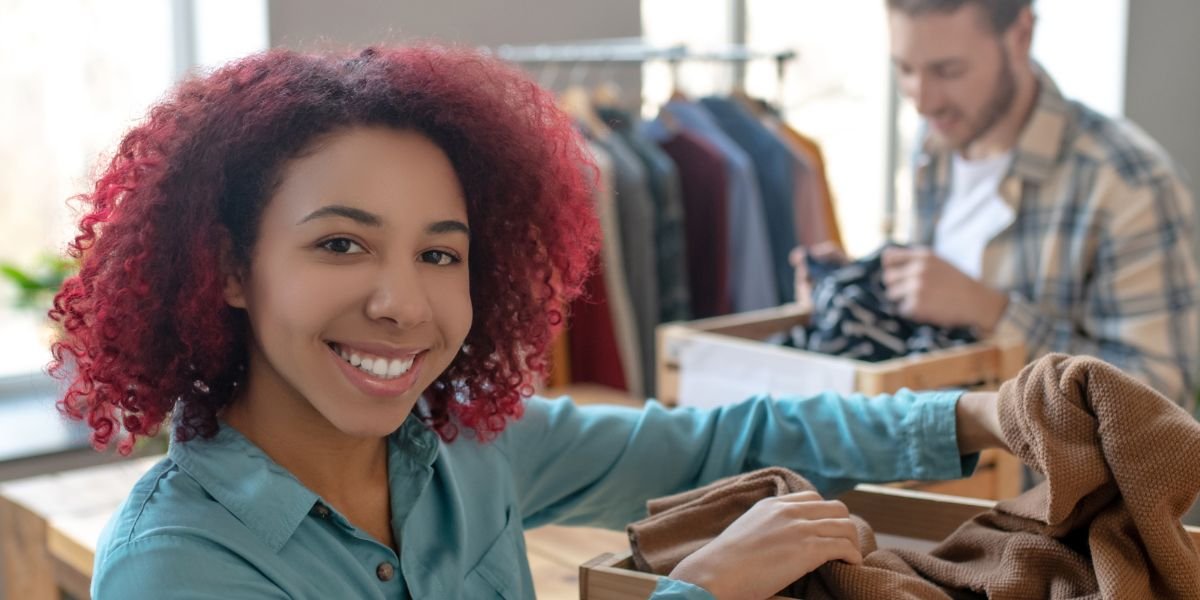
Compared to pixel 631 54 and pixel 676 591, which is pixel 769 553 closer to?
pixel 676 591

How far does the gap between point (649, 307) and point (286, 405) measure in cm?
168

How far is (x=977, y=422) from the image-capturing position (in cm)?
125

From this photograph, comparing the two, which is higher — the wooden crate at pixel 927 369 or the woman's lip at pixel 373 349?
the woman's lip at pixel 373 349

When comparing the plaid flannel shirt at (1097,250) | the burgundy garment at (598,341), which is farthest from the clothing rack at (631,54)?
the plaid flannel shirt at (1097,250)

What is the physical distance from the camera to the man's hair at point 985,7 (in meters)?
2.13

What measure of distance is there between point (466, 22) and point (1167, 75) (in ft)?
9.45

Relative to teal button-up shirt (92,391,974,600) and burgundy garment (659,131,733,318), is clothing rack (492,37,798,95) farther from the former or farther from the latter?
teal button-up shirt (92,391,974,600)

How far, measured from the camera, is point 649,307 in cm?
276

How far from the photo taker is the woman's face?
3.45 feet

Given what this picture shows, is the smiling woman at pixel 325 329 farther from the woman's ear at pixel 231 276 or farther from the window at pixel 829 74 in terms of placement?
the window at pixel 829 74

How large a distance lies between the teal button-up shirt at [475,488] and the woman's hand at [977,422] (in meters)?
0.01

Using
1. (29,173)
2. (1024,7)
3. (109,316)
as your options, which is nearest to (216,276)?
(109,316)

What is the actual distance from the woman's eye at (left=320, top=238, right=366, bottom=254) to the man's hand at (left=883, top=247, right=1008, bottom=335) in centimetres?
116

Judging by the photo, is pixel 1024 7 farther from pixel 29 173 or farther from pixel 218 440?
pixel 29 173
